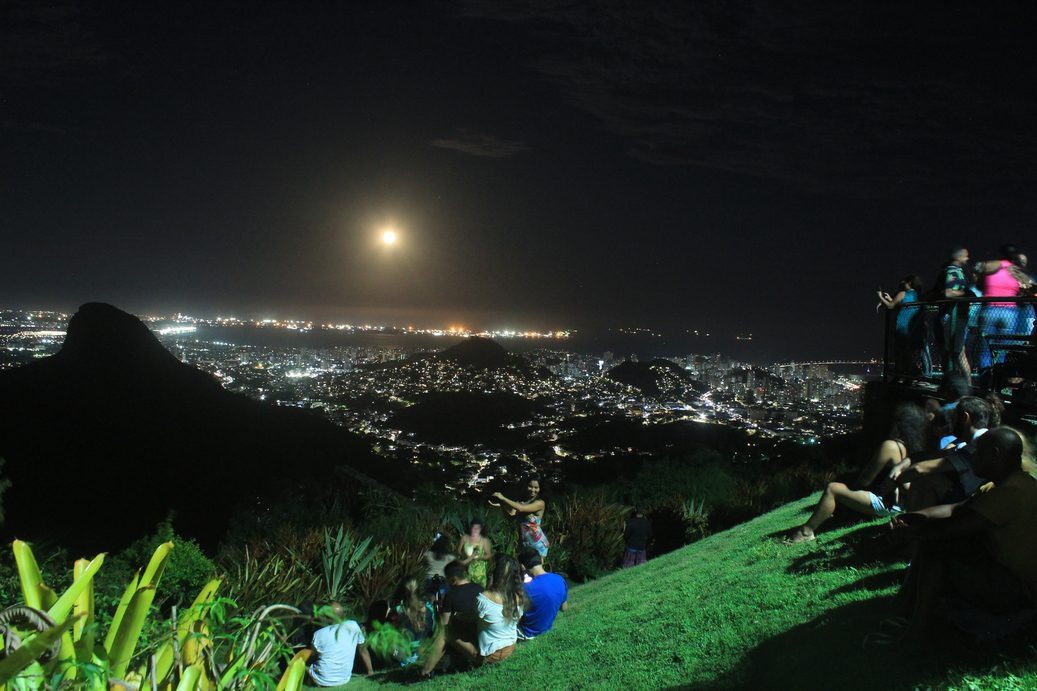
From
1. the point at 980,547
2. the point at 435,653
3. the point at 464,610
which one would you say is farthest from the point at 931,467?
the point at 435,653

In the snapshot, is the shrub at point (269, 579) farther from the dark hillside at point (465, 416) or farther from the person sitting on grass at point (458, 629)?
the dark hillside at point (465, 416)

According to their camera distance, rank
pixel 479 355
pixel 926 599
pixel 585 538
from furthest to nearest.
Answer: pixel 479 355 → pixel 585 538 → pixel 926 599

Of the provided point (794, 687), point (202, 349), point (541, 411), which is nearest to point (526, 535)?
Result: point (794, 687)

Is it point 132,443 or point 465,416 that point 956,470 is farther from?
point 465,416

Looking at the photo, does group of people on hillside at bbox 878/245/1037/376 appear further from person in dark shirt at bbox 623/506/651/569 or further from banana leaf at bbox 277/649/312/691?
banana leaf at bbox 277/649/312/691

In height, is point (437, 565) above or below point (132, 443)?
above

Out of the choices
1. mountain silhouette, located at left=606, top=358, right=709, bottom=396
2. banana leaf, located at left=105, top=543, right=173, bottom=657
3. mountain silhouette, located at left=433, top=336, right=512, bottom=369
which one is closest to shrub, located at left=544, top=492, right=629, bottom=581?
banana leaf, located at left=105, top=543, right=173, bottom=657
